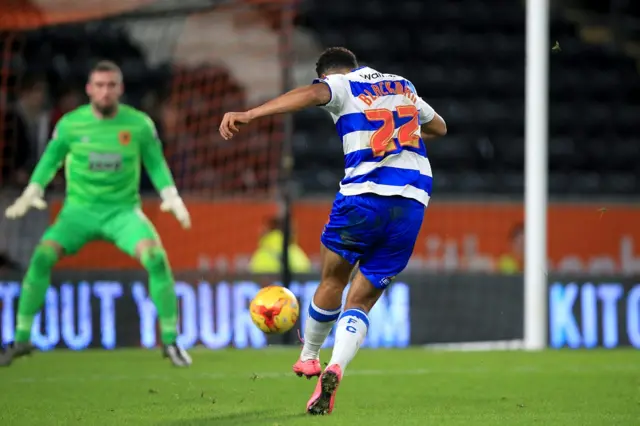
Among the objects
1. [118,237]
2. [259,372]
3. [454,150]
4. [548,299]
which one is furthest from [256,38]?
[259,372]

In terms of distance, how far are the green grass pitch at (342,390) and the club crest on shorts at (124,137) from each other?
156cm

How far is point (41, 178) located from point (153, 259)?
3.44 ft

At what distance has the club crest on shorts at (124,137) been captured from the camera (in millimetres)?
9453

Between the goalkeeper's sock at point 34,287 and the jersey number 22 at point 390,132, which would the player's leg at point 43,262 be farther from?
the jersey number 22 at point 390,132

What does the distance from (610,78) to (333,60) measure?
11397 millimetres

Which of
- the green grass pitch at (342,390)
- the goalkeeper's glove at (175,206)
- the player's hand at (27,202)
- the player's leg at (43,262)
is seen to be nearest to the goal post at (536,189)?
the green grass pitch at (342,390)

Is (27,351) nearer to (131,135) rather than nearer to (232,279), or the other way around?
(131,135)

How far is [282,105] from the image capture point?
19.0 feet

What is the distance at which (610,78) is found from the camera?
56.1 ft

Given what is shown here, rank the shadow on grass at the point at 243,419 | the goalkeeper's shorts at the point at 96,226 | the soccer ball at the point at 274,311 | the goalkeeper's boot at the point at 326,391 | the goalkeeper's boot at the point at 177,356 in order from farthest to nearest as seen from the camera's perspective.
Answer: the goalkeeper's shorts at the point at 96,226
the goalkeeper's boot at the point at 177,356
the soccer ball at the point at 274,311
the goalkeeper's boot at the point at 326,391
the shadow on grass at the point at 243,419

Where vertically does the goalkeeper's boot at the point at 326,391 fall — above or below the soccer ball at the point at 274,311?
below

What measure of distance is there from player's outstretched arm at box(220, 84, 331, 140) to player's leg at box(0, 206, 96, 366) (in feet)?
12.3

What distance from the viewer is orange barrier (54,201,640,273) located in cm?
1227

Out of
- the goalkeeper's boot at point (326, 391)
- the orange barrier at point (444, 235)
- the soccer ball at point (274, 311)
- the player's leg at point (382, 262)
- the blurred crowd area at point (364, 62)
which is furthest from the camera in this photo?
the blurred crowd area at point (364, 62)
